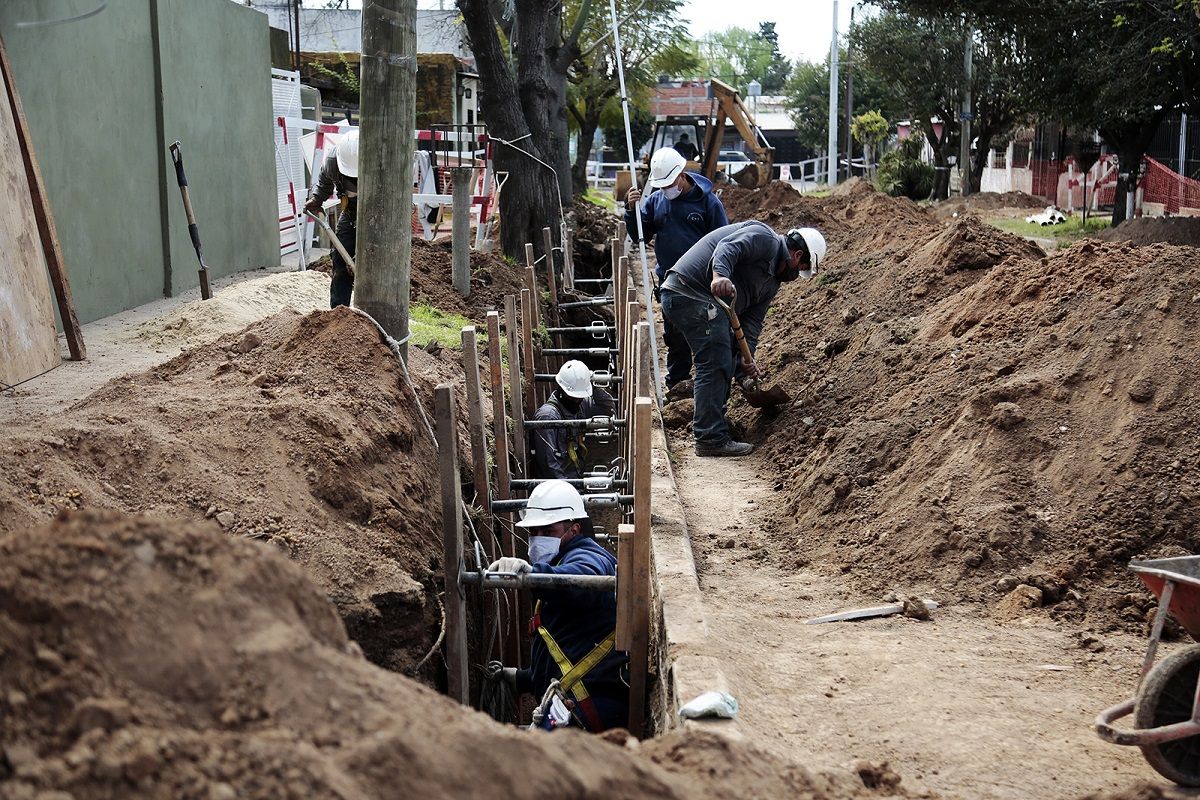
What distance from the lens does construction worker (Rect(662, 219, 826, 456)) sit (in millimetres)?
8586

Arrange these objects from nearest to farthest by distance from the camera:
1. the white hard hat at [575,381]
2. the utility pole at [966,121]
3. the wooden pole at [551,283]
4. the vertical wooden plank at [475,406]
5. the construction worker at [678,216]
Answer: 1. the vertical wooden plank at [475,406]
2. the white hard hat at [575,381]
3. the construction worker at [678,216]
4. the wooden pole at [551,283]
5. the utility pole at [966,121]

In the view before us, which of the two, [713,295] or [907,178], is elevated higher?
[907,178]

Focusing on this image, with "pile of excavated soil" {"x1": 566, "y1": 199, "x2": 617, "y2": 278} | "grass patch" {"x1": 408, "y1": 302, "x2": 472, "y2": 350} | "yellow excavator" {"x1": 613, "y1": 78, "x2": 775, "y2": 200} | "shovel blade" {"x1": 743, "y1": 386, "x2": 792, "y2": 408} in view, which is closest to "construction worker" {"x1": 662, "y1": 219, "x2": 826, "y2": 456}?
"shovel blade" {"x1": 743, "y1": 386, "x2": 792, "y2": 408}

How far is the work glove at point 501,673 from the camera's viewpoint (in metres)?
5.84

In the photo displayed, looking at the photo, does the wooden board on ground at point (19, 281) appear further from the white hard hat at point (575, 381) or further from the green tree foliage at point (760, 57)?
the green tree foliage at point (760, 57)

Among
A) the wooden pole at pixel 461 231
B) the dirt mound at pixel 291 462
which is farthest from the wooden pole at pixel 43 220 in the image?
the wooden pole at pixel 461 231

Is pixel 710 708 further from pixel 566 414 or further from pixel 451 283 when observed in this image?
pixel 451 283

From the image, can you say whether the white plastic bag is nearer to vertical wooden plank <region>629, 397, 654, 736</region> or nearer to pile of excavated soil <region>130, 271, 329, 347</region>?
vertical wooden plank <region>629, 397, 654, 736</region>

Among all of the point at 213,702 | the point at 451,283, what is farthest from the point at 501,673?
the point at 451,283

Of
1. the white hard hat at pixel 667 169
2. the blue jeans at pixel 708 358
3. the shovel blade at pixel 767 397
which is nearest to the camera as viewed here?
the blue jeans at pixel 708 358

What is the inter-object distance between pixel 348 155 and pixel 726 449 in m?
3.43

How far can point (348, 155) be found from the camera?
866cm

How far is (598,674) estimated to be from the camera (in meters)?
5.26

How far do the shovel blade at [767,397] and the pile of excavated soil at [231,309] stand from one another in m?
3.41
